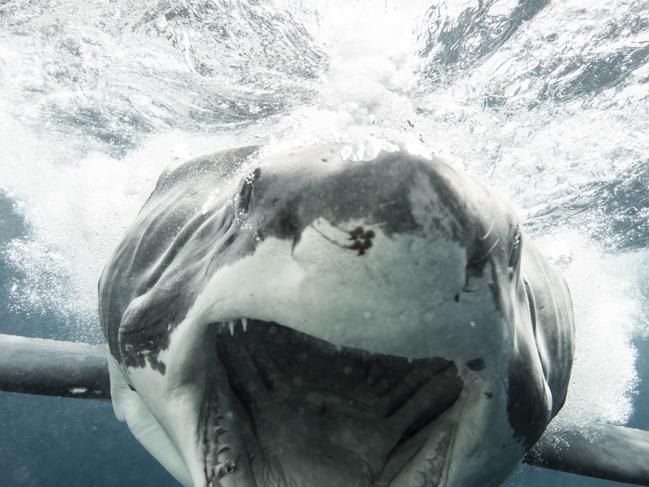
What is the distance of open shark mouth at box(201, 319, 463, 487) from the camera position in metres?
1.73

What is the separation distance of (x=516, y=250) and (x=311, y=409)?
901mm

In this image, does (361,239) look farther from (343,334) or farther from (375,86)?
(375,86)

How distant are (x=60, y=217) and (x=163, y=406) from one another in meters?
17.5

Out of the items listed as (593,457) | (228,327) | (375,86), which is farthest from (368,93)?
(228,327)

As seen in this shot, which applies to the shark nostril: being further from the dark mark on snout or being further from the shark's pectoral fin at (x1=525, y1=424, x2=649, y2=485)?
the shark's pectoral fin at (x1=525, y1=424, x2=649, y2=485)

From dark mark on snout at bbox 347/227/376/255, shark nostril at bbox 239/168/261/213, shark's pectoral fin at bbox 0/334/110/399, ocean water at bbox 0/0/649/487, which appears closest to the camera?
dark mark on snout at bbox 347/227/376/255

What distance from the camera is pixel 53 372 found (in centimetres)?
434

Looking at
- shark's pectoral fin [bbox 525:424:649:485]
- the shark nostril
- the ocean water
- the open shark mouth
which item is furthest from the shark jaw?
shark's pectoral fin [bbox 525:424:649:485]

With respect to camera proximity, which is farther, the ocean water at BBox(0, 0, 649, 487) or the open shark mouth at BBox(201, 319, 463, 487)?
the ocean water at BBox(0, 0, 649, 487)

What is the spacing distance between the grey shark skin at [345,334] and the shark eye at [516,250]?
1cm

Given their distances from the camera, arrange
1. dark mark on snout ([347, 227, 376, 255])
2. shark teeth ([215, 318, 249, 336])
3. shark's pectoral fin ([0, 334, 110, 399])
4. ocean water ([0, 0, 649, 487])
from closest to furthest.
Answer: dark mark on snout ([347, 227, 376, 255]) → shark teeth ([215, 318, 249, 336]) → shark's pectoral fin ([0, 334, 110, 399]) → ocean water ([0, 0, 649, 487])

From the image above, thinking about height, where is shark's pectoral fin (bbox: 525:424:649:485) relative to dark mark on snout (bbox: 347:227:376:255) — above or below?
below

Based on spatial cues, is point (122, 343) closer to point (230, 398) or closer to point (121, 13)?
point (230, 398)

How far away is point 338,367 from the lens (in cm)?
A: 193
